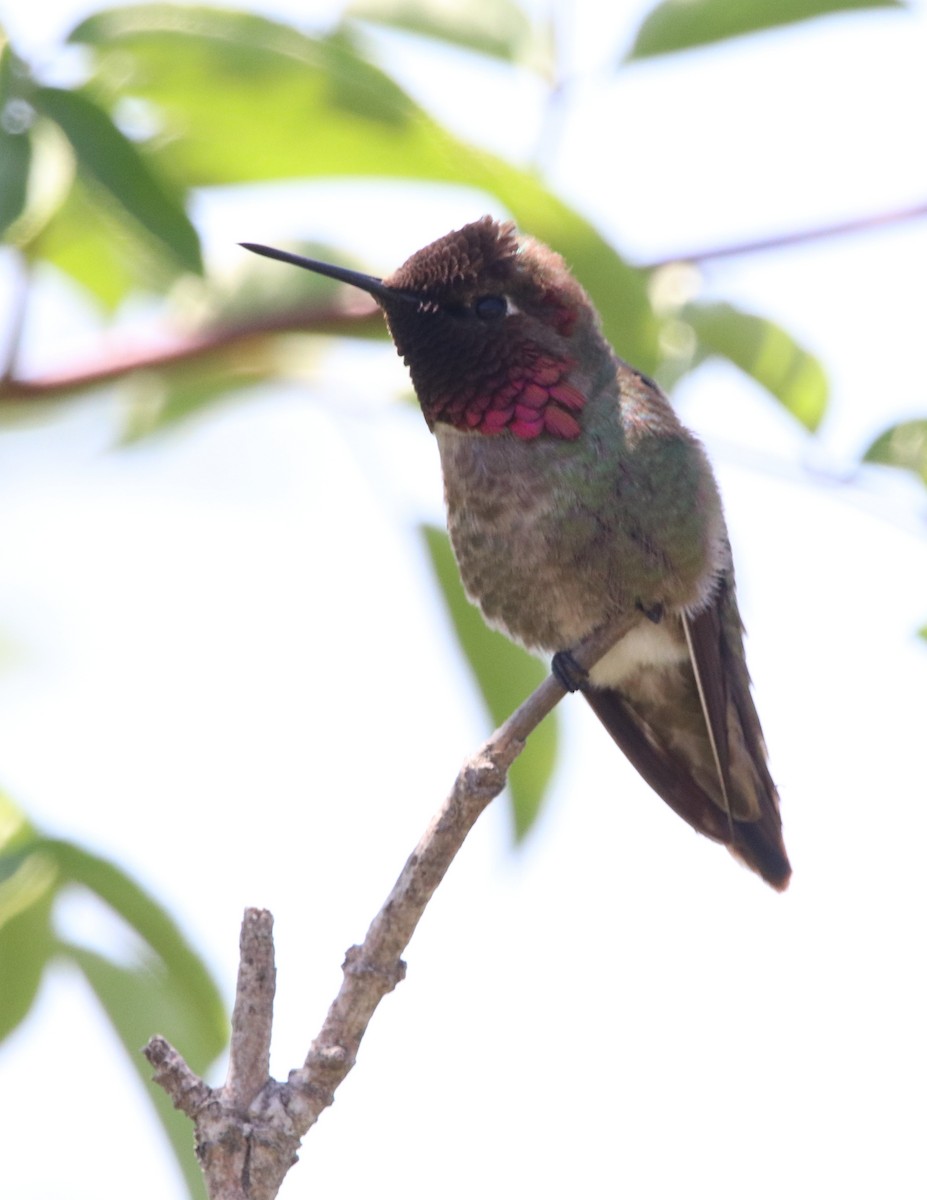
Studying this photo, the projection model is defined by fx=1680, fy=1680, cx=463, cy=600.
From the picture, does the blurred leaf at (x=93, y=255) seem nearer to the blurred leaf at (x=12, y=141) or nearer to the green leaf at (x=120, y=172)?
the green leaf at (x=120, y=172)

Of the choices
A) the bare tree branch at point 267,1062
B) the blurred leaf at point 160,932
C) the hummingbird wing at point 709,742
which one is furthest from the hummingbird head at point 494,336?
the bare tree branch at point 267,1062

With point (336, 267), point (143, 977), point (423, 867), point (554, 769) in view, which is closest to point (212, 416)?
point (336, 267)

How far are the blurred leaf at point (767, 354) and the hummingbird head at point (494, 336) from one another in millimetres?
544

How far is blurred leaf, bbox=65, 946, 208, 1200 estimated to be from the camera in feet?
8.05

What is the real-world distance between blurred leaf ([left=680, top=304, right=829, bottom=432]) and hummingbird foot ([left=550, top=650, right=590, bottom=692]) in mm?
591

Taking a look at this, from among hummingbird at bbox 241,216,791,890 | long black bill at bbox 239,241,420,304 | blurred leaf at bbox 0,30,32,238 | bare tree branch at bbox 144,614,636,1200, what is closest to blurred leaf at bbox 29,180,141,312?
long black bill at bbox 239,241,420,304

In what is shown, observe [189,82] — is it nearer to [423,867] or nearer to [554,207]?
[554,207]

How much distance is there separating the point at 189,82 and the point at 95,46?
8.2 inches

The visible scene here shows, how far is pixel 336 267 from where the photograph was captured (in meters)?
3.03

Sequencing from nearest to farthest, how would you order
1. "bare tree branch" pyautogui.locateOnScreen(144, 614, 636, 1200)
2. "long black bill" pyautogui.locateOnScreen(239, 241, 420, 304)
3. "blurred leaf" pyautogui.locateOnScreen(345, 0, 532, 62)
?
1. "bare tree branch" pyautogui.locateOnScreen(144, 614, 636, 1200)
2. "long black bill" pyautogui.locateOnScreen(239, 241, 420, 304)
3. "blurred leaf" pyautogui.locateOnScreen(345, 0, 532, 62)

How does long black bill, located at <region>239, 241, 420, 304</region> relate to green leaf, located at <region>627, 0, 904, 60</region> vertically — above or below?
below

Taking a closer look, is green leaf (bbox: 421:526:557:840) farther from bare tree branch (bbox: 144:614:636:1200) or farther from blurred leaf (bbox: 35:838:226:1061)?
bare tree branch (bbox: 144:614:636:1200)

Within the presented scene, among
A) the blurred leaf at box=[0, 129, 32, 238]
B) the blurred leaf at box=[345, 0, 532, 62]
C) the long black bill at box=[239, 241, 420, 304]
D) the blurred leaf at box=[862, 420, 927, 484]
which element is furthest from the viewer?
the blurred leaf at box=[345, 0, 532, 62]

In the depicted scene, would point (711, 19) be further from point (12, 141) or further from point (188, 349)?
point (12, 141)
